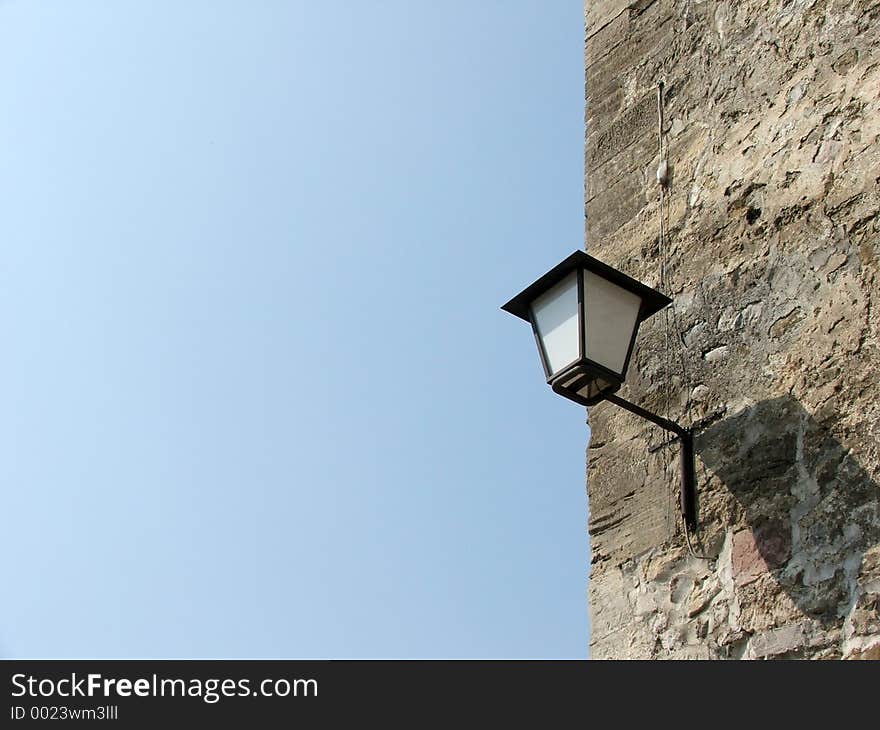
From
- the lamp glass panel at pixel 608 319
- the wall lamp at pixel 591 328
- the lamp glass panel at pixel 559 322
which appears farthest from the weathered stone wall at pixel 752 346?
the lamp glass panel at pixel 559 322

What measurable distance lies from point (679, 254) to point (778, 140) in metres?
0.45

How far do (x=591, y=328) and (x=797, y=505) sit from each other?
717 millimetres

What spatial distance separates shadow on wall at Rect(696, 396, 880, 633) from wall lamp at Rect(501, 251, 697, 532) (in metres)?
0.16

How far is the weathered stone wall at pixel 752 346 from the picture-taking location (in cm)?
347

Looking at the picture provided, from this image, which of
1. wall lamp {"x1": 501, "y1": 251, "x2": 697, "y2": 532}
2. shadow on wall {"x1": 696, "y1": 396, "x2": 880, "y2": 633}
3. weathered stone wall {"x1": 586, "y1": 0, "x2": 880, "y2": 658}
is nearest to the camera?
shadow on wall {"x1": 696, "y1": 396, "x2": 880, "y2": 633}

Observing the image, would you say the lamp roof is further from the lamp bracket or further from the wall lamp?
the lamp bracket

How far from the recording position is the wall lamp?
3699 mm

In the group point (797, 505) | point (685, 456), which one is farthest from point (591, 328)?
point (797, 505)

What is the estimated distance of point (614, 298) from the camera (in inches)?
150

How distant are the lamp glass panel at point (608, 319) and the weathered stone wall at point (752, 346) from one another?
0.31 m

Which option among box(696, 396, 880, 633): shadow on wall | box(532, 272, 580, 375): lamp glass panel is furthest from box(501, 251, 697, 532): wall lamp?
box(696, 396, 880, 633): shadow on wall

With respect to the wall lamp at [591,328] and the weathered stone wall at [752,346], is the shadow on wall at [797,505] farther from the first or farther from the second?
the wall lamp at [591,328]
